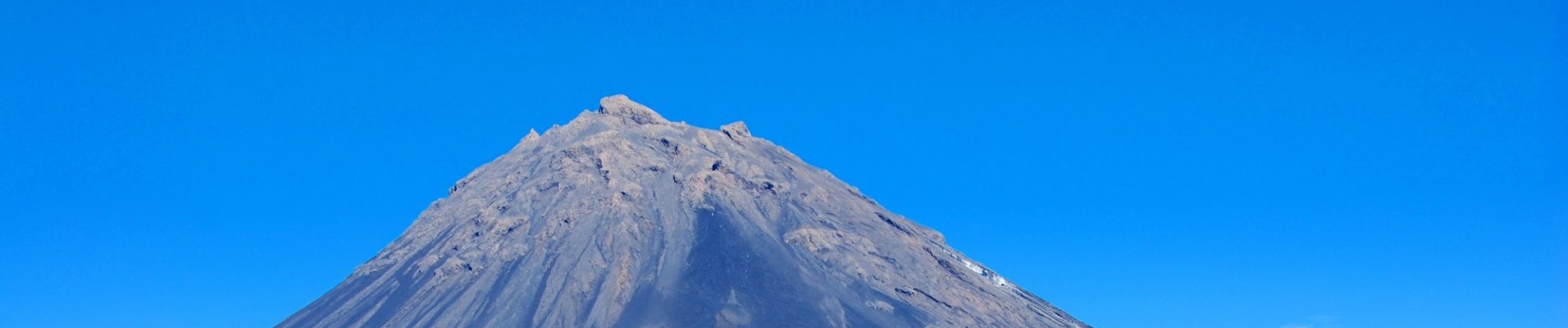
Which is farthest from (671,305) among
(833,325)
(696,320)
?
(833,325)

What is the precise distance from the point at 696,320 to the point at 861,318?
20.2 m

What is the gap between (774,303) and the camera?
19900 centimetres

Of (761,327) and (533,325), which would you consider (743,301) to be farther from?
(533,325)

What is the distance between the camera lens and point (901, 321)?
199500 millimetres

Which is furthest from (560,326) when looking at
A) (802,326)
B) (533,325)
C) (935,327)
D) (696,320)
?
(935,327)

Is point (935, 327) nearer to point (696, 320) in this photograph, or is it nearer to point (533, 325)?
point (696, 320)

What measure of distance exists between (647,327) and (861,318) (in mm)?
25916

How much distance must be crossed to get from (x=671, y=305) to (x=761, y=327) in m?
13.8

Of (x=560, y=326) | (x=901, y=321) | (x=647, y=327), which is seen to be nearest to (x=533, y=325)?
(x=560, y=326)

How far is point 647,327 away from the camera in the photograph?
627 ft

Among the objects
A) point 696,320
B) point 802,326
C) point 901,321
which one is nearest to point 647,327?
point 696,320

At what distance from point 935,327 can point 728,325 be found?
25.4m

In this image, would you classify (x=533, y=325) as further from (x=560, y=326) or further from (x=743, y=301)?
(x=743, y=301)

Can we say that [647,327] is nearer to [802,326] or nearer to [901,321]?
[802,326]
